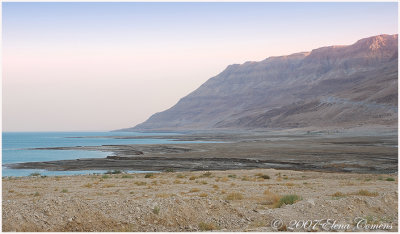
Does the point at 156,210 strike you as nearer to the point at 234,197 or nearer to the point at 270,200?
the point at 234,197

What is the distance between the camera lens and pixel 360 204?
52.6ft

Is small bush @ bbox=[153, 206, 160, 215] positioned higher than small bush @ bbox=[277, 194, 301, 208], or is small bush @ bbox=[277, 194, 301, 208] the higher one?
small bush @ bbox=[153, 206, 160, 215]

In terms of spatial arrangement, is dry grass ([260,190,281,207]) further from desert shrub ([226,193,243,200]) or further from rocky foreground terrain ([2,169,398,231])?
desert shrub ([226,193,243,200])

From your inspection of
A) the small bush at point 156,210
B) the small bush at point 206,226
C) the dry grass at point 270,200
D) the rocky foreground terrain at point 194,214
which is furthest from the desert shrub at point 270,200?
the small bush at point 156,210

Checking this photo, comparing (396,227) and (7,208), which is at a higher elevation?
(7,208)

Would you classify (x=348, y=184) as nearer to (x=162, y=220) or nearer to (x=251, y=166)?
(x=162, y=220)

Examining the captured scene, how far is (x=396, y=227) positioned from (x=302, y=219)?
308 cm

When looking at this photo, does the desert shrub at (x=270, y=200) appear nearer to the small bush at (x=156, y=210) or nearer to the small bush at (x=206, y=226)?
the small bush at (x=206, y=226)

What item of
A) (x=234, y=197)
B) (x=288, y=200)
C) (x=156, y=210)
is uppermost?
(x=156, y=210)

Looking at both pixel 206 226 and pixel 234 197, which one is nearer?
pixel 206 226

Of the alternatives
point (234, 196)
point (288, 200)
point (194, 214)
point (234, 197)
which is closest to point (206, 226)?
point (194, 214)

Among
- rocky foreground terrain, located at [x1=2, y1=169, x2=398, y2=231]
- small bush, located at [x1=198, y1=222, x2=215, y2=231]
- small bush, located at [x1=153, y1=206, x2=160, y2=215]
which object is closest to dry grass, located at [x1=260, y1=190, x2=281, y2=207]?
rocky foreground terrain, located at [x1=2, y1=169, x2=398, y2=231]

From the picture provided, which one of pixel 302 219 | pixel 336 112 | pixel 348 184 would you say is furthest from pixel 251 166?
pixel 336 112

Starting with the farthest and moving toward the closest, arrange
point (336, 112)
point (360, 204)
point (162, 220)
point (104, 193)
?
point (336, 112) < point (104, 193) < point (360, 204) < point (162, 220)
